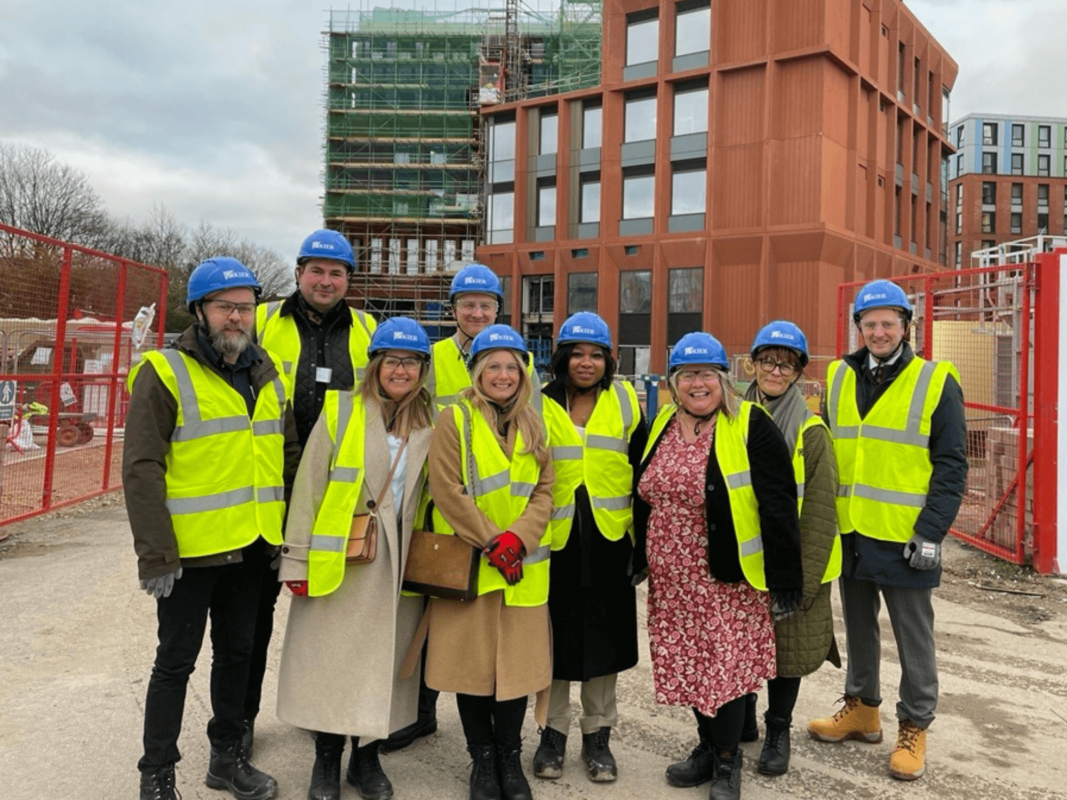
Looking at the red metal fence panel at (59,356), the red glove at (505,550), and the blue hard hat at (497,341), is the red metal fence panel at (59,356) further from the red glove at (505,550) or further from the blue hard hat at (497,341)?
the red glove at (505,550)

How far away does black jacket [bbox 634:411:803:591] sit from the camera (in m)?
3.16

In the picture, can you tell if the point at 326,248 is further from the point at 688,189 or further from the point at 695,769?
the point at 688,189

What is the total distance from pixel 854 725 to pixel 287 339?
337 centimetres

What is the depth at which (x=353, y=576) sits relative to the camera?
319 cm

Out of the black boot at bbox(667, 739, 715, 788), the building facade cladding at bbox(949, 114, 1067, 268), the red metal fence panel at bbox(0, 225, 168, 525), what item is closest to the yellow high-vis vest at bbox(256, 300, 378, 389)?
the black boot at bbox(667, 739, 715, 788)

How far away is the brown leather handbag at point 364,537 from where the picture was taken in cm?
311

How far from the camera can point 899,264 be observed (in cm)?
3288

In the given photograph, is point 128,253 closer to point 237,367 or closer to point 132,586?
point 132,586

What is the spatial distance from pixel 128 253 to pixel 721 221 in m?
32.1

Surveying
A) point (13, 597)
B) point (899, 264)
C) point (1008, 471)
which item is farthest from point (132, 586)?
point (899, 264)

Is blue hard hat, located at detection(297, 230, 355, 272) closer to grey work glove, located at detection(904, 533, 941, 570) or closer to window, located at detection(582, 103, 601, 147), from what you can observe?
grey work glove, located at detection(904, 533, 941, 570)

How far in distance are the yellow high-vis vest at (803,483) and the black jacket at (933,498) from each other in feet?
0.60

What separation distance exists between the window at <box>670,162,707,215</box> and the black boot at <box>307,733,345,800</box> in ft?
98.4

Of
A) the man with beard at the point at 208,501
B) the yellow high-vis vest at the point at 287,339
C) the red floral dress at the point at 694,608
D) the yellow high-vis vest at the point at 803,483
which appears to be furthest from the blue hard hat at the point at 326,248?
the yellow high-vis vest at the point at 803,483
